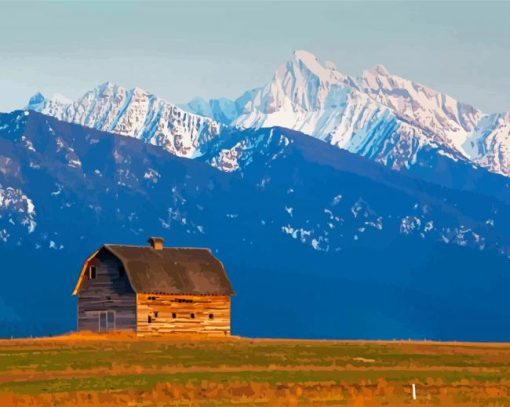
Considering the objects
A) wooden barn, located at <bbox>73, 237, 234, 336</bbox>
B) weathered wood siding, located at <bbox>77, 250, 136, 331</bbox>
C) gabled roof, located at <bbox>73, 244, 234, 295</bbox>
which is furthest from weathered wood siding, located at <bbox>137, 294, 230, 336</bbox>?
weathered wood siding, located at <bbox>77, 250, 136, 331</bbox>

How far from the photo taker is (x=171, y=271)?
5635 inches

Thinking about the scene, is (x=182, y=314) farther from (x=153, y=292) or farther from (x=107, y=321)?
(x=107, y=321)

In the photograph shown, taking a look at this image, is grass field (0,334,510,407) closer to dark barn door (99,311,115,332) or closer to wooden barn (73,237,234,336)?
wooden barn (73,237,234,336)

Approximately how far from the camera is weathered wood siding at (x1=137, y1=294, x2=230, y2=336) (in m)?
141

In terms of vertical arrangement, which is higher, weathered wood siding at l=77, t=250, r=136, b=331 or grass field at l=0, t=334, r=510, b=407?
weathered wood siding at l=77, t=250, r=136, b=331

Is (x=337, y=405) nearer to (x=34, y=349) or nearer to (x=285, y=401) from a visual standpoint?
(x=285, y=401)

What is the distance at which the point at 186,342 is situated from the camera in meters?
124

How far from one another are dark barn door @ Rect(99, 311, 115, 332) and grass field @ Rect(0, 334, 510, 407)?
75.0 ft

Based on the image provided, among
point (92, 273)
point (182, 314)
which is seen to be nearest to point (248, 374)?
point (182, 314)

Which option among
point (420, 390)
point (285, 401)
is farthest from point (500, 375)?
point (285, 401)

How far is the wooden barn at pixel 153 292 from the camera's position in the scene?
141125 mm

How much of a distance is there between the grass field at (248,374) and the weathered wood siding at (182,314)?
2119cm

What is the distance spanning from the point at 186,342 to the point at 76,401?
60.3 meters

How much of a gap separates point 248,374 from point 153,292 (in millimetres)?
60793
